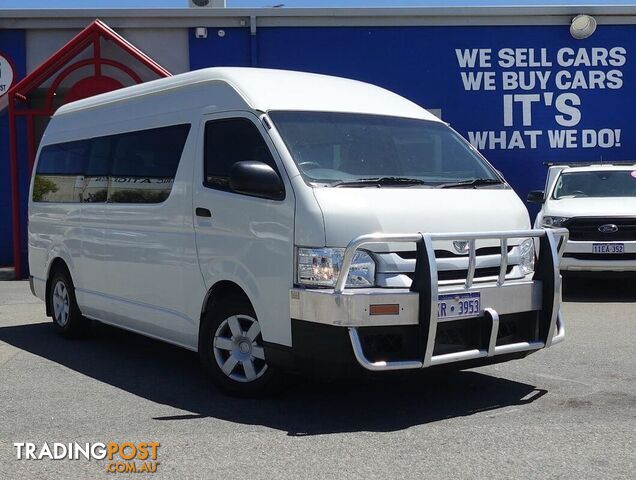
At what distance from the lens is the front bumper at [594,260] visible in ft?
34.7

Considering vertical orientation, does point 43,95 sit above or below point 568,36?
below

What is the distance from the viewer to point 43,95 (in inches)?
611

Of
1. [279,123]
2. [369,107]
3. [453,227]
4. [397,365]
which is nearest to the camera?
[397,365]

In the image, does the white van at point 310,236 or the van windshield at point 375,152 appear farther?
the van windshield at point 375,152

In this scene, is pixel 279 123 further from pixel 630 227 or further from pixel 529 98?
pixel 529 98

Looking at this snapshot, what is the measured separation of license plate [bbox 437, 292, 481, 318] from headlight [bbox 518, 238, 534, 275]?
683 millimetres

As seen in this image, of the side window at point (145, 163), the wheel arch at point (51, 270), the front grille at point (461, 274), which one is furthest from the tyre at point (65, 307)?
the front grille at point (461, 274)

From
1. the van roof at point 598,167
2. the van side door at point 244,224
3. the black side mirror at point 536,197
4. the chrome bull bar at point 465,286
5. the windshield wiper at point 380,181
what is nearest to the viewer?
the chrome bull bar at point 465,286

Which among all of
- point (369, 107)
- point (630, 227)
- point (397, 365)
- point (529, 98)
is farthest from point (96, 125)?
point (529, 98)

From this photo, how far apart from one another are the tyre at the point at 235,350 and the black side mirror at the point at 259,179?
824mm

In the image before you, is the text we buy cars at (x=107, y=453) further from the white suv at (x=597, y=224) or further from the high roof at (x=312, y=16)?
the high roof at (x=312, y=16)

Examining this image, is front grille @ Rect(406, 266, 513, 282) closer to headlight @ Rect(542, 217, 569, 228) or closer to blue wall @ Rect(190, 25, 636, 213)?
headlight @ Rect(542, 217, 569, 228)

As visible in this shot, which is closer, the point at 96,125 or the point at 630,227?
the point at 96,125

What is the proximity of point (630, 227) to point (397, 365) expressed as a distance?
22.3ft
